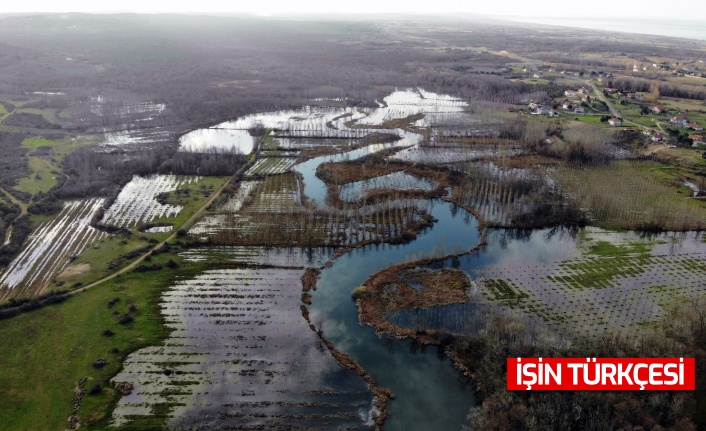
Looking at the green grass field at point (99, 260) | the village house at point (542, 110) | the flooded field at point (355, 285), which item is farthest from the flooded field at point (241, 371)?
the village house at point (542, 110)

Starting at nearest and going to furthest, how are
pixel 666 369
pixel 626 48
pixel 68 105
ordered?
pixel 666 369 → pixel 68 105 → pixel 626 48

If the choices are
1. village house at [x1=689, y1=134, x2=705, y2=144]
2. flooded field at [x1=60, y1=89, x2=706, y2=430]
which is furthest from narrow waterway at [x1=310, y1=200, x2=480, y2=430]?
village house at [x1=689, y1=134, x2=705, y2=144]

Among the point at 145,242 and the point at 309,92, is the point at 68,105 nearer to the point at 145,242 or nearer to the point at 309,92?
the point at 309,92

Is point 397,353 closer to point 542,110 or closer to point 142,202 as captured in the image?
point 142,202

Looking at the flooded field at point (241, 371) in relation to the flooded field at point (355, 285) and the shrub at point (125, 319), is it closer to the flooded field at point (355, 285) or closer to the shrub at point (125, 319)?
the flooded field at point (355, 285)

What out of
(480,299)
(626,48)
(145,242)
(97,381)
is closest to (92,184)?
(145,242)

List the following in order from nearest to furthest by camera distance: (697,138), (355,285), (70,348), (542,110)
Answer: (70,348), (355,285), (697,138), (542,110)

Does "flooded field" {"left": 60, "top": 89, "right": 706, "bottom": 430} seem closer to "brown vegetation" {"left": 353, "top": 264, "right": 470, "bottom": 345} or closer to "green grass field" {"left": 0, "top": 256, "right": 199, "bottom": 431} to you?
"brown vegetation" {"left": 353, "top": 264, "right": 470, "bottom": 345}

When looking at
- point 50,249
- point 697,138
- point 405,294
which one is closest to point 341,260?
point 405,294
